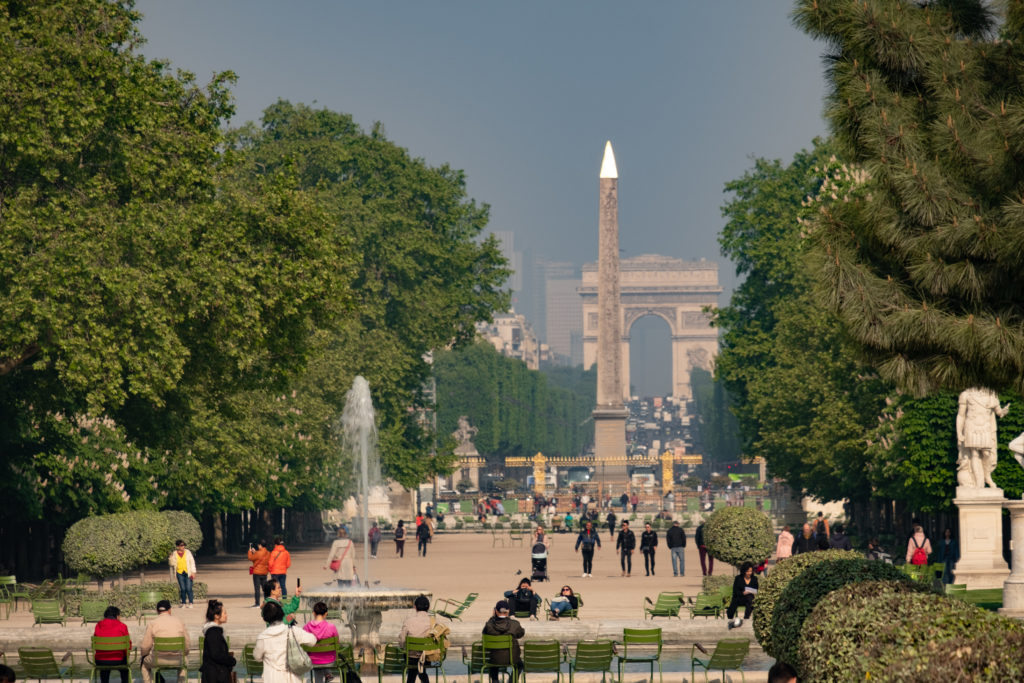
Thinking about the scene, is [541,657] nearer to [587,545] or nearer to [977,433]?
[977,433]

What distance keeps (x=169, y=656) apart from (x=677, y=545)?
22355mm

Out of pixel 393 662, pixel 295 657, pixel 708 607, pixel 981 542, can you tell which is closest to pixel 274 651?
pixel 295 657

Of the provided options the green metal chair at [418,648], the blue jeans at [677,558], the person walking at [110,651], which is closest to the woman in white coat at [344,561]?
the green metal chair at [418,648]

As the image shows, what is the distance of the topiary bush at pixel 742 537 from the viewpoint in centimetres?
3048

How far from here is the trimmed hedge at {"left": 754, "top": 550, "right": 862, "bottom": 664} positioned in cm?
1588

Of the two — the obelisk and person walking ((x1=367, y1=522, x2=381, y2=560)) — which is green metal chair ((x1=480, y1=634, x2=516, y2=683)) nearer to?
person walking ((x1=367, y1=522, x2=381, y2=560))

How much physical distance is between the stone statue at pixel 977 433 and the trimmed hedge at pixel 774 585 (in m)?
14.9

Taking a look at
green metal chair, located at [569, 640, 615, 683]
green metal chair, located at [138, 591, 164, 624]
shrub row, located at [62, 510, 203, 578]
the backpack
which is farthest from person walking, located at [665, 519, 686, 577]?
green metal chair, located at [569, 640, 615, 683]

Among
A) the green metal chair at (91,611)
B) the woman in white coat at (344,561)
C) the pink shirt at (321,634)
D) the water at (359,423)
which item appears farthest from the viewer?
the water at (359,423)

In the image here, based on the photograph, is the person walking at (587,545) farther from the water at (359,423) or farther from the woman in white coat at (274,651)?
the woman in white coat at (274,651)

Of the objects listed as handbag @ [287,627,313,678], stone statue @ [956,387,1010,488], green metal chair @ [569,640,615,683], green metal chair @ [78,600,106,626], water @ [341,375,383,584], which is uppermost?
water @ [341,375,383,584]

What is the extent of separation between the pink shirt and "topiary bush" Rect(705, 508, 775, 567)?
15.1 meters

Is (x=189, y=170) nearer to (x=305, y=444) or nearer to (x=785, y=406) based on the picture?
(x=305, y=444)

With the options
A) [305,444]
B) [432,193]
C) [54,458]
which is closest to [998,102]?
[54,458]
